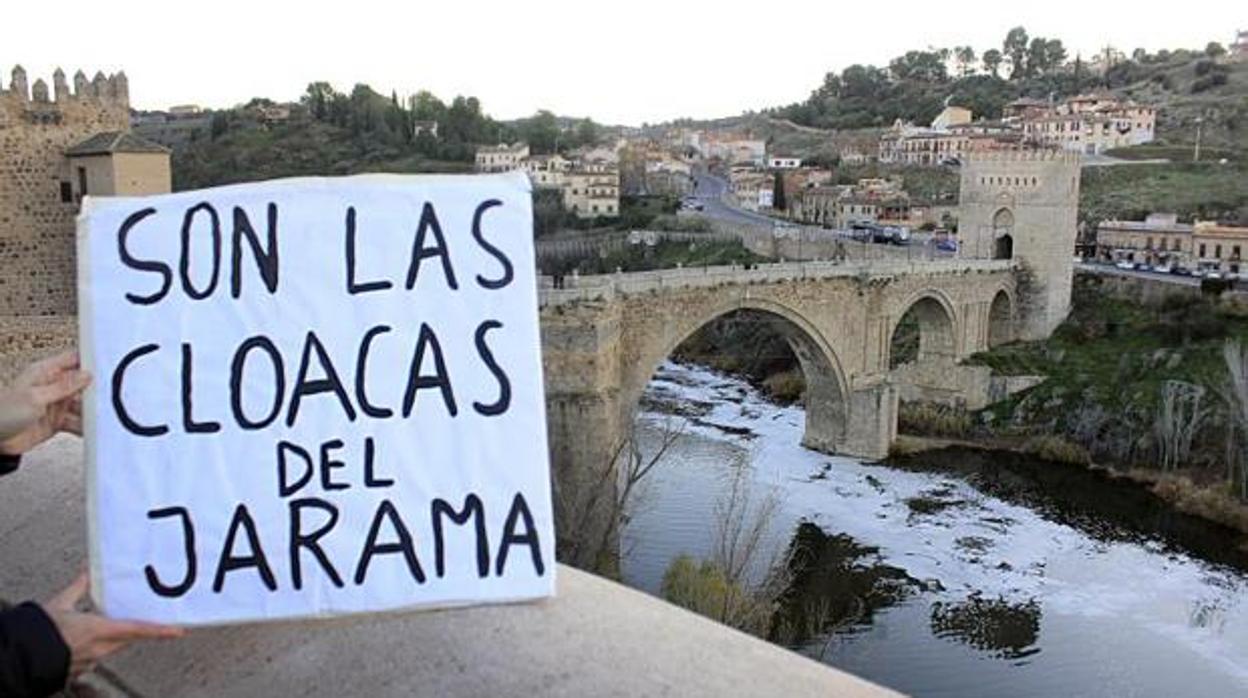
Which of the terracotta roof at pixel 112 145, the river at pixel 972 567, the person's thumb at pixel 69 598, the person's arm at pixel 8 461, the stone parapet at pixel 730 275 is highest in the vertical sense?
the terracotta roof at pixel 112 145

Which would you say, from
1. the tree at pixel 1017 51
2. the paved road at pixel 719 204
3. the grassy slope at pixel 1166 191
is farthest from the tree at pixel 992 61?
the grassy slope at pixel 1166 191

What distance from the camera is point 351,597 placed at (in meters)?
1.48

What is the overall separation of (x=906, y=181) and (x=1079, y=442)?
29.8 metres

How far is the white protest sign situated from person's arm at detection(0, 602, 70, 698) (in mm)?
226

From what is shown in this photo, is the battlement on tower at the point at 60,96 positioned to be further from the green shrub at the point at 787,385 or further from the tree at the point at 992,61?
the tree at the point at 992,61

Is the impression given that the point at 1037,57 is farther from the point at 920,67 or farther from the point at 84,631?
the point at 84,631

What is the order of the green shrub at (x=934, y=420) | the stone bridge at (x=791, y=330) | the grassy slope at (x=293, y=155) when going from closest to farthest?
1. the stone bridge at (x=791, y=330)
2. the green shrub at (x=934, y=420)
3. the grassy slope at (x=293, y=155)

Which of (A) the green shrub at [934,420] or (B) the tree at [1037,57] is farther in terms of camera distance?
(B) the tree at [1037,57]

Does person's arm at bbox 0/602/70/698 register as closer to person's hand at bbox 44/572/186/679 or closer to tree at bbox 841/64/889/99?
person's hand at bbox 44/572/186/679

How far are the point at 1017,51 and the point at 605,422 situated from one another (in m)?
75.5

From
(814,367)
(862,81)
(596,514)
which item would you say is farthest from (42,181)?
(862,81)

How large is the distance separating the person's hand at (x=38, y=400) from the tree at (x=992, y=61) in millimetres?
87040

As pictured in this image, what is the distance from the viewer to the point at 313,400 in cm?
150

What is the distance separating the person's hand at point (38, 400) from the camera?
146 cm
